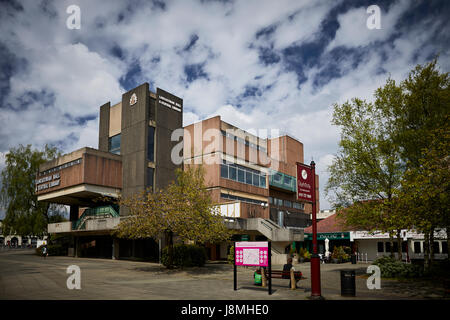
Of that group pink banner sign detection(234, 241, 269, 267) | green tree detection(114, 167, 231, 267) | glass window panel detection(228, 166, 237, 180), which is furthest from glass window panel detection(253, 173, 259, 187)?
pink banner sign detection(234, 241, 269, 267)

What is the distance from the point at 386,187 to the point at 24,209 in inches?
1814

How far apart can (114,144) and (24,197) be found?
613 inches

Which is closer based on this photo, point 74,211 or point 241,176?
point 241,176

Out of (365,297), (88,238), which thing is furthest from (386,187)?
(88,238)

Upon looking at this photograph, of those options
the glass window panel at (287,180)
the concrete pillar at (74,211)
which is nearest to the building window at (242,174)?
the glass window panel at (287,180)

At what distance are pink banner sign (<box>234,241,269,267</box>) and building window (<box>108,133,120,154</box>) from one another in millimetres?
32766

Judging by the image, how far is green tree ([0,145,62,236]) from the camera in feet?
156

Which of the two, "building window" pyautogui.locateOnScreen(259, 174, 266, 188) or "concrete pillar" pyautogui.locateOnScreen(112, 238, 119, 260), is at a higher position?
"building window" pyautogui.locateOnScreen(259, 174, 266, 188)

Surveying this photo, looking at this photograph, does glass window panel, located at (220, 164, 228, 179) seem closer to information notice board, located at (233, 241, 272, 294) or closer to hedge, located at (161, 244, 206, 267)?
hedge, located at (161, 244, 206, 267)

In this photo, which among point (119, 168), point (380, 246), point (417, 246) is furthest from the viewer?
point (119, 168)

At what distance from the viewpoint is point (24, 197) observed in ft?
162

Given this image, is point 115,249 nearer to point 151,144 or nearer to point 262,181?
point 151,144

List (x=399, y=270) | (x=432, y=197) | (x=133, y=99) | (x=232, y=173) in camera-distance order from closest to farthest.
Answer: (x=432, y=197)
(x=399, y=270)
(x=133, y=99)
(x=232, y=173)

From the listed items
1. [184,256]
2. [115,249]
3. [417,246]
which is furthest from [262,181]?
[184,256]
